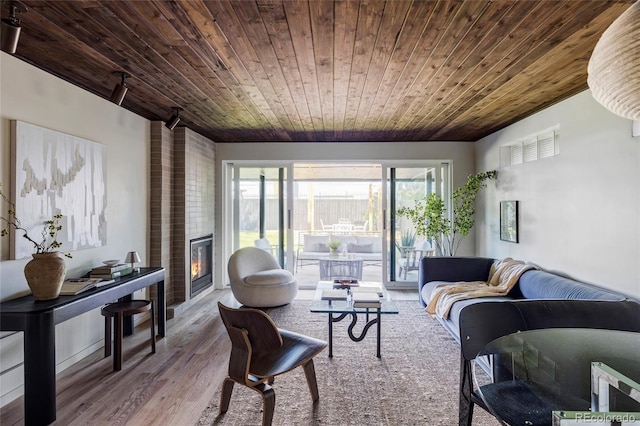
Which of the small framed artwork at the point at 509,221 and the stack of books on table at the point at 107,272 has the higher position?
the small framed artwork at the point at 509,221

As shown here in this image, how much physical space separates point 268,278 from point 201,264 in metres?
1.28

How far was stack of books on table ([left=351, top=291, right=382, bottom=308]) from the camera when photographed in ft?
9.25

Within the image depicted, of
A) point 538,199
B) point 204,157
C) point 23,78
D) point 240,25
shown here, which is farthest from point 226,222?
point 538,199

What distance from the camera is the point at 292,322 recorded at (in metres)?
3.84

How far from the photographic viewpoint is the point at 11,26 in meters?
1.74

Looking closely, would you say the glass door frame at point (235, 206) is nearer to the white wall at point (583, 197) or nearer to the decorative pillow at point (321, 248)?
the decorative pillow at point (321, 248)

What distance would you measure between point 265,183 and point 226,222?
36.3 inches

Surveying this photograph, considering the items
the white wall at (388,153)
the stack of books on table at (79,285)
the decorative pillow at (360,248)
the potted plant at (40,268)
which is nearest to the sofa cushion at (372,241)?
the decorative pillow at (360,248)

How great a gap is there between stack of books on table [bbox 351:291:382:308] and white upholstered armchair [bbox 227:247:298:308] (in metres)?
1.50

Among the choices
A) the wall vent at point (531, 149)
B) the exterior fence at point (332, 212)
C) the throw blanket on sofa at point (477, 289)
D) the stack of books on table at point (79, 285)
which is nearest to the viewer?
the stack of books on table at point (79, 285)

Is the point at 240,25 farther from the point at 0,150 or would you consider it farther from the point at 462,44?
the point at 0,150

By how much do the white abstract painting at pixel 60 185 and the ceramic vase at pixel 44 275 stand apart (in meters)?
0.25

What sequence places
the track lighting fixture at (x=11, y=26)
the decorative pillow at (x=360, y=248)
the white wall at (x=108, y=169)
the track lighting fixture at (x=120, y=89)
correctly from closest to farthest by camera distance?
the track lighting fixture at (x=11, y=26), the white wall at (x=108, y=169), the track lighting fixture at (x=120, y=89), the decorative pillow at (x=360, y=248)

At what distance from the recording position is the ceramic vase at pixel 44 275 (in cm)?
217
